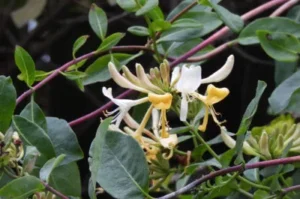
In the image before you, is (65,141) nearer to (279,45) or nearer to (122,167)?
(122,167)

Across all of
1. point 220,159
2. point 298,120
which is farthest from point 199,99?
point 298,120

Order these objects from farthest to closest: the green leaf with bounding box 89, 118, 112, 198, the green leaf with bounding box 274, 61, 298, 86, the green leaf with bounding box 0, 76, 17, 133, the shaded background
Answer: the shaded background → the green leaf with bounding box 274, 61, 298, 86 → the green leaf with bounding box 0, 76, 17, 133 → the green leaf with bounding box 89, 118, 112, 198

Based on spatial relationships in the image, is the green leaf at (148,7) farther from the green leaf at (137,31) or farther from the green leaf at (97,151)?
the green leaf at (97,151)

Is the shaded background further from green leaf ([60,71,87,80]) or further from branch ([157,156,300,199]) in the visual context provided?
branch ([157,156,300,199])

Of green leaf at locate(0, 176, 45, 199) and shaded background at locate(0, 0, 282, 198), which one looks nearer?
green leaf at locate(0, 176, 45, 199)

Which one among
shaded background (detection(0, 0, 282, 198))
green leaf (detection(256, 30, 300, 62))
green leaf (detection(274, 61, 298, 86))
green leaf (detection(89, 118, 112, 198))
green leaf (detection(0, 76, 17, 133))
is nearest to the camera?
green leaf (detection(89, 118, 112, 198))

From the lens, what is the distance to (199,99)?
1.85 feet

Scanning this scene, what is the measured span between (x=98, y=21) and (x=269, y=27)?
0.58 ft

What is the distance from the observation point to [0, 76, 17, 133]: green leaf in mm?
596

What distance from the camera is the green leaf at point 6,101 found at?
596mm

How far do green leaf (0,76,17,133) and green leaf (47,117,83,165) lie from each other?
0.16 feet

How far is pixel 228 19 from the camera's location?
68 centimetres

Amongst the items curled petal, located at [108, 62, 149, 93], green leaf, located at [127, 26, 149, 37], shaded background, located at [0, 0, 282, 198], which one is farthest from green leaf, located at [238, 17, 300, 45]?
shaded background, located at [0, 0, 282, 198]

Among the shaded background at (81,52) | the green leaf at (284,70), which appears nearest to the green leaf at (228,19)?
the green leaf at (284,70)
